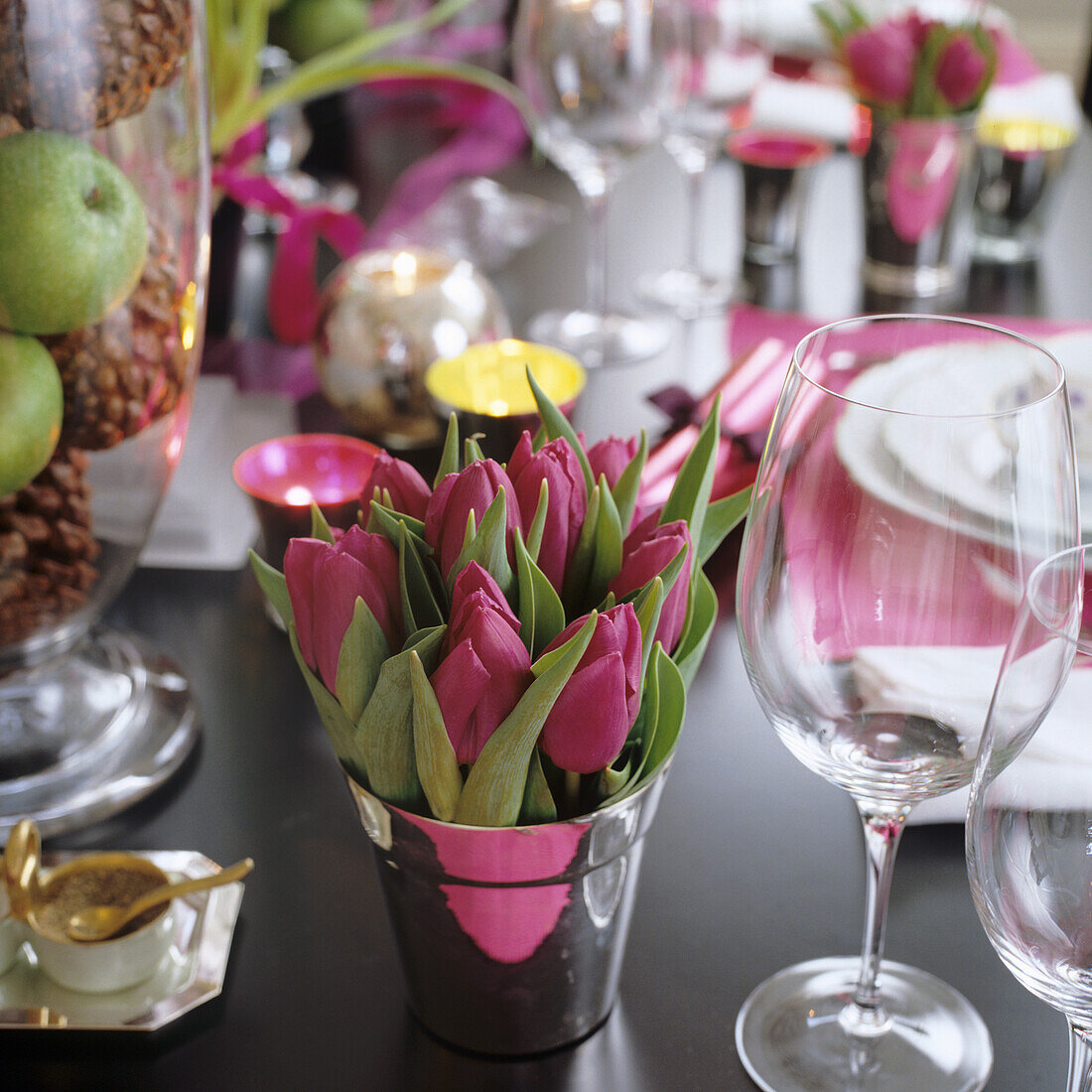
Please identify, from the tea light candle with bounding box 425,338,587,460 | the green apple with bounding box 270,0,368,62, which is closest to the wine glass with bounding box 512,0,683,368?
the tea light candle with bounding box 425,338,587,460

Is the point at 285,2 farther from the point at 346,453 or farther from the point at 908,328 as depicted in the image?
the point at 908,328

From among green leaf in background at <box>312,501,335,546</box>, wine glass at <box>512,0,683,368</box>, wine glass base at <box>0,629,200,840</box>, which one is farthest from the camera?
wine glass at <box>512,0,683,368</box>

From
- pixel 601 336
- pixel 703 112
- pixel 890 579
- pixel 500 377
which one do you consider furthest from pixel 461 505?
pixel 703 112

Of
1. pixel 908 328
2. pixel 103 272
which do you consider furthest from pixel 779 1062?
pixel 103 272

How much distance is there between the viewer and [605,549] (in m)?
0.38

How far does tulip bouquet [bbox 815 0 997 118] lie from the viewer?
889 millimetres

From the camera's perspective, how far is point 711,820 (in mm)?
502

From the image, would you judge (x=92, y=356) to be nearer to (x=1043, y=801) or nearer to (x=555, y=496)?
(x=555, y=496)

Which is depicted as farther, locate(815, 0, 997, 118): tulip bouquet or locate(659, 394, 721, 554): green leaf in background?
locate(815, 0, 997, 118): tulip bouquet

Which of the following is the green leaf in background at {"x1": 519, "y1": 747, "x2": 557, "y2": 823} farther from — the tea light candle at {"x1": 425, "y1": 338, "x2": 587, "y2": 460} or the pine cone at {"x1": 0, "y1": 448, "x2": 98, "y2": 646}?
the tea light candle at {"x1": 425, "y1": 338, "x2": 587, "y2": 460}

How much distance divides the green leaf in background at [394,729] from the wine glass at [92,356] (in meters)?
0.19

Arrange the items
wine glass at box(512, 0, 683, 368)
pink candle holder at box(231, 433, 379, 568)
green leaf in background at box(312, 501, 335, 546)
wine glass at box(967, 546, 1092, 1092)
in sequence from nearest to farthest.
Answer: wine glass at box(967, 546, 1092, 1092)
green leaf in background at box(312, 501, 335, 546)
pink candle holder at box(231, 433, 379, 568)
wine glass at box(512, 0, 683, 368)

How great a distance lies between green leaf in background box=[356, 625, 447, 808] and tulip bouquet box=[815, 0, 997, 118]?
71cm

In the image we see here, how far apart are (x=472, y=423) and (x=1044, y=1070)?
39cm
